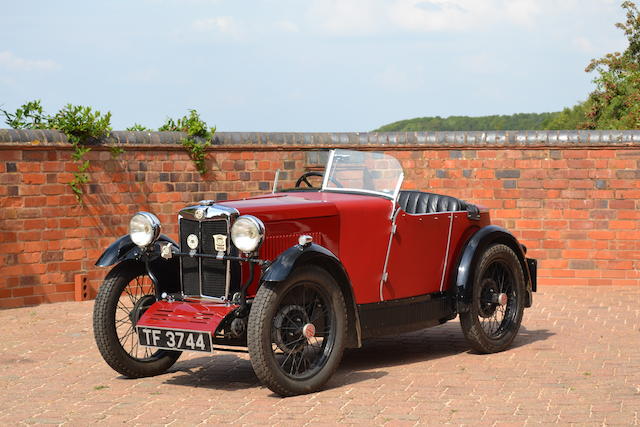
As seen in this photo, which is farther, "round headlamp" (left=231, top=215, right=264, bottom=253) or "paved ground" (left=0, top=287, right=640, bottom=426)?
"round headlamp" (left=231, top=215, right=264, bottom=253)

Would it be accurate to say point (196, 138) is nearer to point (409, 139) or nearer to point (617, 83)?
point (409, 139)

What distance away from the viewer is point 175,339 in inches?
262

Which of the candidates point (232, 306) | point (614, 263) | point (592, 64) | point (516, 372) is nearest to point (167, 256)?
point (232, 306)

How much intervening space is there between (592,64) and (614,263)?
55.7ft

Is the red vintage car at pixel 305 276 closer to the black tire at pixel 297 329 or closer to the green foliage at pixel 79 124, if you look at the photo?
the black tire at pixel 297 329

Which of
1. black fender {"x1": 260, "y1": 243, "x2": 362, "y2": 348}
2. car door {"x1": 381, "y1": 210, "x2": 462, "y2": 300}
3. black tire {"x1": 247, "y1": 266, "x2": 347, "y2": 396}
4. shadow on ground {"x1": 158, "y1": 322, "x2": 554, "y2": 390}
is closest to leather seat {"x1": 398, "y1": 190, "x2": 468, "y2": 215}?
car door {"x1": 381, "y1": 210, "x2": 462, "y2": 300}

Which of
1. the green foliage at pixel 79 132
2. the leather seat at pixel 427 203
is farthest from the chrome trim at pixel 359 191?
the green foliage at pixel 79 132

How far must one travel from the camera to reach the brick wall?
12.2 m

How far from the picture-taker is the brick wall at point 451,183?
40.0 ft

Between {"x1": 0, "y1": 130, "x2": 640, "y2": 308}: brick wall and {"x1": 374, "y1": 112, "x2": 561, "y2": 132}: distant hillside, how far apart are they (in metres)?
36.9

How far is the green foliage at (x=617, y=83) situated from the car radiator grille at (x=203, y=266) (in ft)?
62.4

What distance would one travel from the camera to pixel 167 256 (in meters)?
7.12

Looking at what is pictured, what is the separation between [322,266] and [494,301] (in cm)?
216

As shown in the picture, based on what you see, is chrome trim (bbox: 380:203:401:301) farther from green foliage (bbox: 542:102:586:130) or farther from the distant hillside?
the distant hillside
